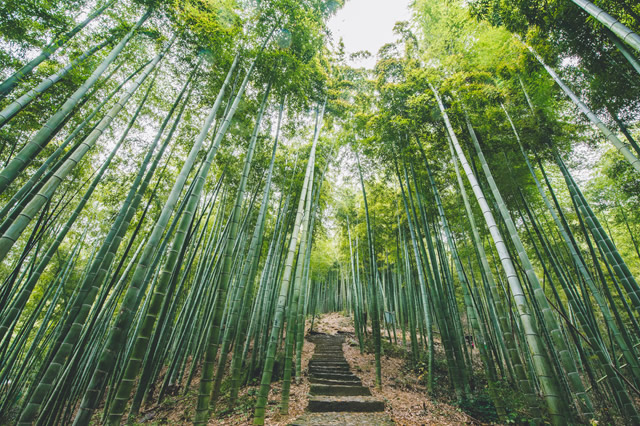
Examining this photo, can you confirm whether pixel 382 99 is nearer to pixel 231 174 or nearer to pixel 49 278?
pixel 231 174

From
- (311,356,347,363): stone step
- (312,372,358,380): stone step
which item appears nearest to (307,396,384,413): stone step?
(312,372,358,380): stone step

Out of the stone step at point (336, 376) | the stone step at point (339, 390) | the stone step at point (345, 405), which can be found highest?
the stone step at point (336, 376)

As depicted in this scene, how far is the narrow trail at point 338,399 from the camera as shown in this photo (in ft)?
10.7

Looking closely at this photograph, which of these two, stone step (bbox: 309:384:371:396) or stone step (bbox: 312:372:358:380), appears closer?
stone step (bbox: 309:384:371:396)

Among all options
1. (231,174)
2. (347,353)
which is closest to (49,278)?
(231,174)

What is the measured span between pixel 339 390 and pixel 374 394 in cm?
65

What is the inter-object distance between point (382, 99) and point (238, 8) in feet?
9.00

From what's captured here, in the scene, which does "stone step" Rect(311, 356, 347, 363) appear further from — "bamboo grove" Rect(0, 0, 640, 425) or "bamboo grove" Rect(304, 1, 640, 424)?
"bamboo grove" Rect(304, 1, 640, 424)

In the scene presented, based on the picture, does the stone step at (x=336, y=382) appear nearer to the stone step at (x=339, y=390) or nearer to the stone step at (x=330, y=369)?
the stone step at (x=339, y=390)

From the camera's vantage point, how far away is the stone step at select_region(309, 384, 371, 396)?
4.12 m

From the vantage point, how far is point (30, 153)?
2359 mm

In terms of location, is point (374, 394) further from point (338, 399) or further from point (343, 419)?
point (343, 419)

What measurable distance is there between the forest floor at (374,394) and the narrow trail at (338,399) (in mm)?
176

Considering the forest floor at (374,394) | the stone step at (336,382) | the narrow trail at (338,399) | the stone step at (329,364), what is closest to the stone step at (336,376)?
the narrow trail at (338,399)
